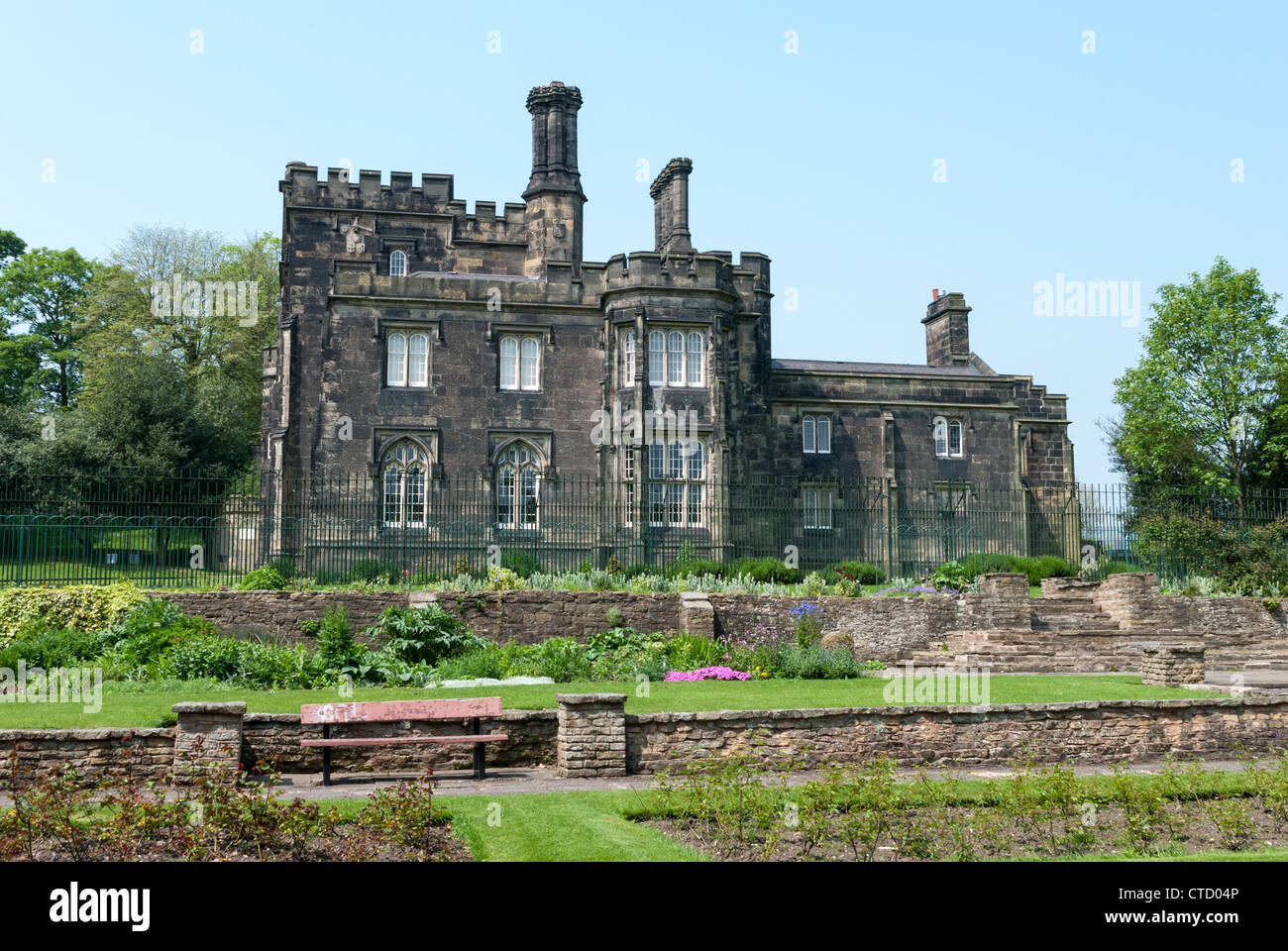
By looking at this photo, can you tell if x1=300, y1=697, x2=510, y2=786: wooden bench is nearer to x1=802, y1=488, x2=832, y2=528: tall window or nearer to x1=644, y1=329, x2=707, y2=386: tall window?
x1=644, y1=329, x2=707, y2=386: tall window

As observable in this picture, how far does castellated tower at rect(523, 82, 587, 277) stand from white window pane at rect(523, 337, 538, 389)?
518 centimetres

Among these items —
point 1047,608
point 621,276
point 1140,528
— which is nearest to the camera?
point 1047,608

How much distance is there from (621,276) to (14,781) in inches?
980

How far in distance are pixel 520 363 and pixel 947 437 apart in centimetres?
1452

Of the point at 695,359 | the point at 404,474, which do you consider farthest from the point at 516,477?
the point at 695,359

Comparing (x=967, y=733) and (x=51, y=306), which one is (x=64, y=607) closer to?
(x=967, y=733)

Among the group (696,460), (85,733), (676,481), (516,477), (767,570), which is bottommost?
(85,733)

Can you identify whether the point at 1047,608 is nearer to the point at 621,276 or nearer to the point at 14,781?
the point at 621,276

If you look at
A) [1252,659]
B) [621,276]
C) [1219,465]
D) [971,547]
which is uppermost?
[621,276]

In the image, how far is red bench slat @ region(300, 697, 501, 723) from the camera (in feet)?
40.5

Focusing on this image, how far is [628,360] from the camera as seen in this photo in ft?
109

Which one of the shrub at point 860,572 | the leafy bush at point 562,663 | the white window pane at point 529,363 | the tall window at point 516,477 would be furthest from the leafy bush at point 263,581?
the shrub at point 860,572
